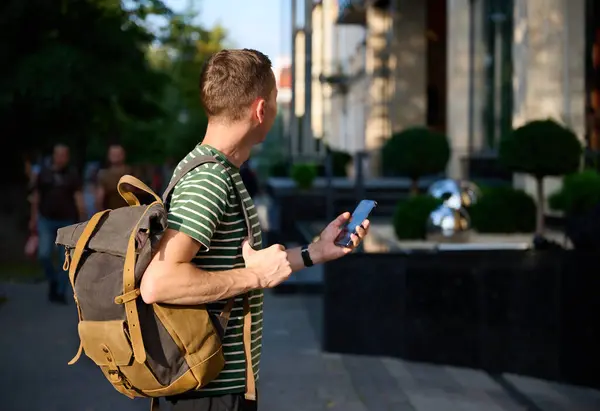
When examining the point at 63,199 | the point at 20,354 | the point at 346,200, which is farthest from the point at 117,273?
the point at 346,200

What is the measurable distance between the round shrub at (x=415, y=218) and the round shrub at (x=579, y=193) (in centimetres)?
185

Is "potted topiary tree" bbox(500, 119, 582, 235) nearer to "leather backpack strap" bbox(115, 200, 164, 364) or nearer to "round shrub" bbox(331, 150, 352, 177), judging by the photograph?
"leather backpack strap" bbox(115, 200, 164, 364)

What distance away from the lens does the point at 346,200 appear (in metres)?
22.1

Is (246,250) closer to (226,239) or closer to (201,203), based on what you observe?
(226,239)

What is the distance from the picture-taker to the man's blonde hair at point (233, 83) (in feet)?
10.8

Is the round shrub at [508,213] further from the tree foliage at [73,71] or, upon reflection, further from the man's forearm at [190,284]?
the man's forearm at [190,284]

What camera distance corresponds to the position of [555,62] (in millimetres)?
18000

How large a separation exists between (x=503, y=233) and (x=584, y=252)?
5299 mm

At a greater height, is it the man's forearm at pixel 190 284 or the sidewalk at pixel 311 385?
the man's forearm at pixel 190 284

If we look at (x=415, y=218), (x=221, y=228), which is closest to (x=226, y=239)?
(x=221, y=228)

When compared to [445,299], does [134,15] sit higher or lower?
higher

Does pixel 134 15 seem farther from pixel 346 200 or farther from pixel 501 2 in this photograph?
pixel 501 2

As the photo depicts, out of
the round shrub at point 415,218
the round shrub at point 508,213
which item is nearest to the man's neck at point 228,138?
the round shrub at point 508,213

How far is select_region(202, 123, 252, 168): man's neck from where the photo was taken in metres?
3.37
